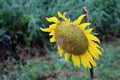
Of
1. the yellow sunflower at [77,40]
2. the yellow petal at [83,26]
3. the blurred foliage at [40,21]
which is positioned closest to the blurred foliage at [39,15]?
the blurred foliage at [40,21]

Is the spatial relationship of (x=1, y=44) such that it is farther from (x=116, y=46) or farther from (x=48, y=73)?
(x=116, y=46)

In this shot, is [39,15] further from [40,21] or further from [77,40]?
[77,40]

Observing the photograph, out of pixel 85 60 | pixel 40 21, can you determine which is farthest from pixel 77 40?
pixel 40 21

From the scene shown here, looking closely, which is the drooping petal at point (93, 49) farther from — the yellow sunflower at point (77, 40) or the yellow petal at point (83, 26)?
the yellow petal at point (83, 26)

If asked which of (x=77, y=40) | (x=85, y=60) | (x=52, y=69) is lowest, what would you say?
(x=52, y=69)

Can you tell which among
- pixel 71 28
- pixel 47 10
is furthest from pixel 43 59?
pixel 71 28

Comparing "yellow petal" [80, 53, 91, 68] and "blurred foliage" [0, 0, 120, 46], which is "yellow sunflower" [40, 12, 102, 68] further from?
"blurred foliage" [0, 0, 120, 46]
